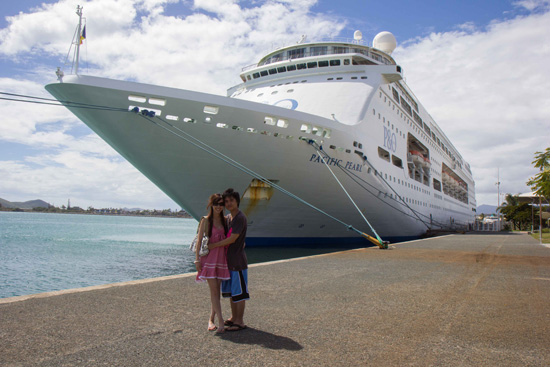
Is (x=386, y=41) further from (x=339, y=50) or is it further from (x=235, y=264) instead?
(x=235, y=264)

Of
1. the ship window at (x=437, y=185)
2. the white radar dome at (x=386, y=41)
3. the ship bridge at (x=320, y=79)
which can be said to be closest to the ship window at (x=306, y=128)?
the ship bridge at (x=320, y=79)

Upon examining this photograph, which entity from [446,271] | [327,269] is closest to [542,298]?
[446,271]

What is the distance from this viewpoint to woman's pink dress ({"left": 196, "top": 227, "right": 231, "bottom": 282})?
370cm

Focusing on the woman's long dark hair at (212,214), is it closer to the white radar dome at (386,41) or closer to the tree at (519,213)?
the white radar dome at (386,41)

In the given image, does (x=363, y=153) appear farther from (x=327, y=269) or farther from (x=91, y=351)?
(x=91, y=351)

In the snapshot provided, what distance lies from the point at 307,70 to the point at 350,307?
57.1 feet

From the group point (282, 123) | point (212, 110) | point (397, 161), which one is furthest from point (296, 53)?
point (212, 110)

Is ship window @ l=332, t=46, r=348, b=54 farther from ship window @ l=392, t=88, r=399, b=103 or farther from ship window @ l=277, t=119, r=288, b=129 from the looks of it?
ship window @ l=277, t=119, r=288, b=129

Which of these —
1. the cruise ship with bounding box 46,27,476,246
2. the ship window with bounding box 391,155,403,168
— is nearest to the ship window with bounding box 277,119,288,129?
the cruise ship with bounding box 46,27,476,246

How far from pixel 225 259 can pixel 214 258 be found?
11 cm

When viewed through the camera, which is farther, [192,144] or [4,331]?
[192,144]

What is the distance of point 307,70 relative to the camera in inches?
803

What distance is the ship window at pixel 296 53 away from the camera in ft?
71.1

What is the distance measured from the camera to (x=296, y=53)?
22.3m
